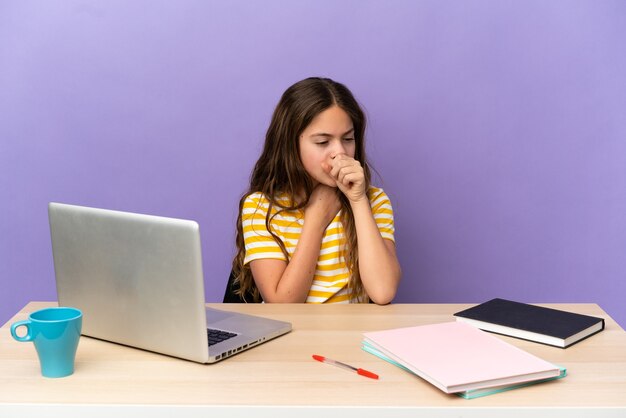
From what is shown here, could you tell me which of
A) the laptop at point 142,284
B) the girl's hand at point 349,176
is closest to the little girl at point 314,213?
the girl's hand at point 349,176

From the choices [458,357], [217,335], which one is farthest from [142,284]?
[458,357]

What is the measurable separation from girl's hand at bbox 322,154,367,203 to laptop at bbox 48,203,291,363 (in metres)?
0.56

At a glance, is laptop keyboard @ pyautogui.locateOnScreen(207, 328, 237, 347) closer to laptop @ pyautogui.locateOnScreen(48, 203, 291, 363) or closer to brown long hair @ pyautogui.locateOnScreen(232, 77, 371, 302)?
laptop @ pyautogui.locateOnScreen(48, 203, 291, 363)

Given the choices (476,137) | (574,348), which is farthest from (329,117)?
(574,348)

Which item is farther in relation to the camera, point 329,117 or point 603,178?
point 603,178

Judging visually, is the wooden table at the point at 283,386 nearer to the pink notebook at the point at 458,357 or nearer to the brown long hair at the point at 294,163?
the pink notebook at the point at 458,357

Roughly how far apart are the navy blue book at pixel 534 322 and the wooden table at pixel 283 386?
0.8 inches

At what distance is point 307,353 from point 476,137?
4.88 feet

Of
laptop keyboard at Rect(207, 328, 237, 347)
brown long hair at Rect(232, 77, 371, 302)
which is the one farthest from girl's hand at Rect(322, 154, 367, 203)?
laptop keyboard at Rect(207, 328, 237, 347)

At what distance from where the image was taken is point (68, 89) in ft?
8.54

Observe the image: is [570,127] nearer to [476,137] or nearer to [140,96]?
[476,137]

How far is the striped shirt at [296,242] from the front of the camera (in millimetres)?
1960

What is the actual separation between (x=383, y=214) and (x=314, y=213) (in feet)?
0.71

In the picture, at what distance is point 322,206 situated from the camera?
2021 millimetres
